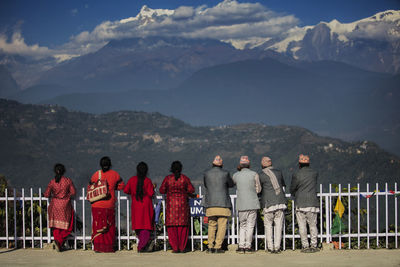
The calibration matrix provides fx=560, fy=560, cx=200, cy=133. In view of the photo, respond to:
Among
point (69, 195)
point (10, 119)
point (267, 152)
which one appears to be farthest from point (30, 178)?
point (69, 195)

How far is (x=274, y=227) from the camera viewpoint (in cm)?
948

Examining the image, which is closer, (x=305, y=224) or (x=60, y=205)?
(x=305, y=224)

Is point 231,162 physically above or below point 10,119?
below

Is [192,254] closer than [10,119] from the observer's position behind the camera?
Yes

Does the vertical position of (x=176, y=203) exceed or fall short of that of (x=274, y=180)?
it falls short

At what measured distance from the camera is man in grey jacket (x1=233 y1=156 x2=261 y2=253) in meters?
9.28

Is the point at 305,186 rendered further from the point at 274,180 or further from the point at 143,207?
the point at 143,207

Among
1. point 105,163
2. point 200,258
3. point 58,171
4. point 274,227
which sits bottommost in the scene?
point 200,258

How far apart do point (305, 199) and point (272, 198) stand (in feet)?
1.85

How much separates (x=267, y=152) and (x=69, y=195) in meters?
140

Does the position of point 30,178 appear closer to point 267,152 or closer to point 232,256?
point 267,152

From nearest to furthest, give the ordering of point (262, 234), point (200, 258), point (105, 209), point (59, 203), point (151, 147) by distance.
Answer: point (200, 258)
point (105, 209)
point (59, 203)
point (262, 234)
point (151, 147)

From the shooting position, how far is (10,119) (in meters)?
162

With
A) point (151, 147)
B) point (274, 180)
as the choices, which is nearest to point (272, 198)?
point (274, 180)
